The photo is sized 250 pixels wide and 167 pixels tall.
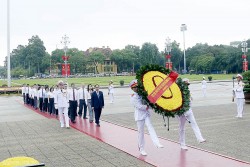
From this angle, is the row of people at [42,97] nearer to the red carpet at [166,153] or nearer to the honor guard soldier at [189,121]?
the red carpet at [166,153]

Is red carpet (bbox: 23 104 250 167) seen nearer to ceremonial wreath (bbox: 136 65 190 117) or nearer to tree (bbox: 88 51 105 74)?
ceremonial wreath (bbox: 136 65 190 117)

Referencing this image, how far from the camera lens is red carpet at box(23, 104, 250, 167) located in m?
7.26

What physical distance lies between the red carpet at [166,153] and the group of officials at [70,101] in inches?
66.2

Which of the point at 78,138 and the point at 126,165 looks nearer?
the point at 126,165

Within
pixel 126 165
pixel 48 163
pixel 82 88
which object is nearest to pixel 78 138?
pixel 48 163

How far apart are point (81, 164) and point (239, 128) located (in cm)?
663

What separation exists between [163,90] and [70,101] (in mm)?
8226

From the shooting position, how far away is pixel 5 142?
10.6 meters

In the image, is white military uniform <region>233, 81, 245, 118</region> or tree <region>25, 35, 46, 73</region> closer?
white military uniform <region>233, 81, 245, 118</region>

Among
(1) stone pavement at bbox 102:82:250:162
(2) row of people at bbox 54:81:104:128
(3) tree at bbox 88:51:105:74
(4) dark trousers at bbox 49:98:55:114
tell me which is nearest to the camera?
(1) stone pavement at bbox 102:82:250:162

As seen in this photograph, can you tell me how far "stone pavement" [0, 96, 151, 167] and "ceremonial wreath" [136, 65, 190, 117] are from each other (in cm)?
144

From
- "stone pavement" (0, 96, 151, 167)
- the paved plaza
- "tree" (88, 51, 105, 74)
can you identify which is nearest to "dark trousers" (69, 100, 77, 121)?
the paved plaza

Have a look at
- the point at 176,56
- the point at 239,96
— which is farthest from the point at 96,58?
the point at 239,96

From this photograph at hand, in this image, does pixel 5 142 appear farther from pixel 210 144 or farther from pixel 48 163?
pixel 210 144
